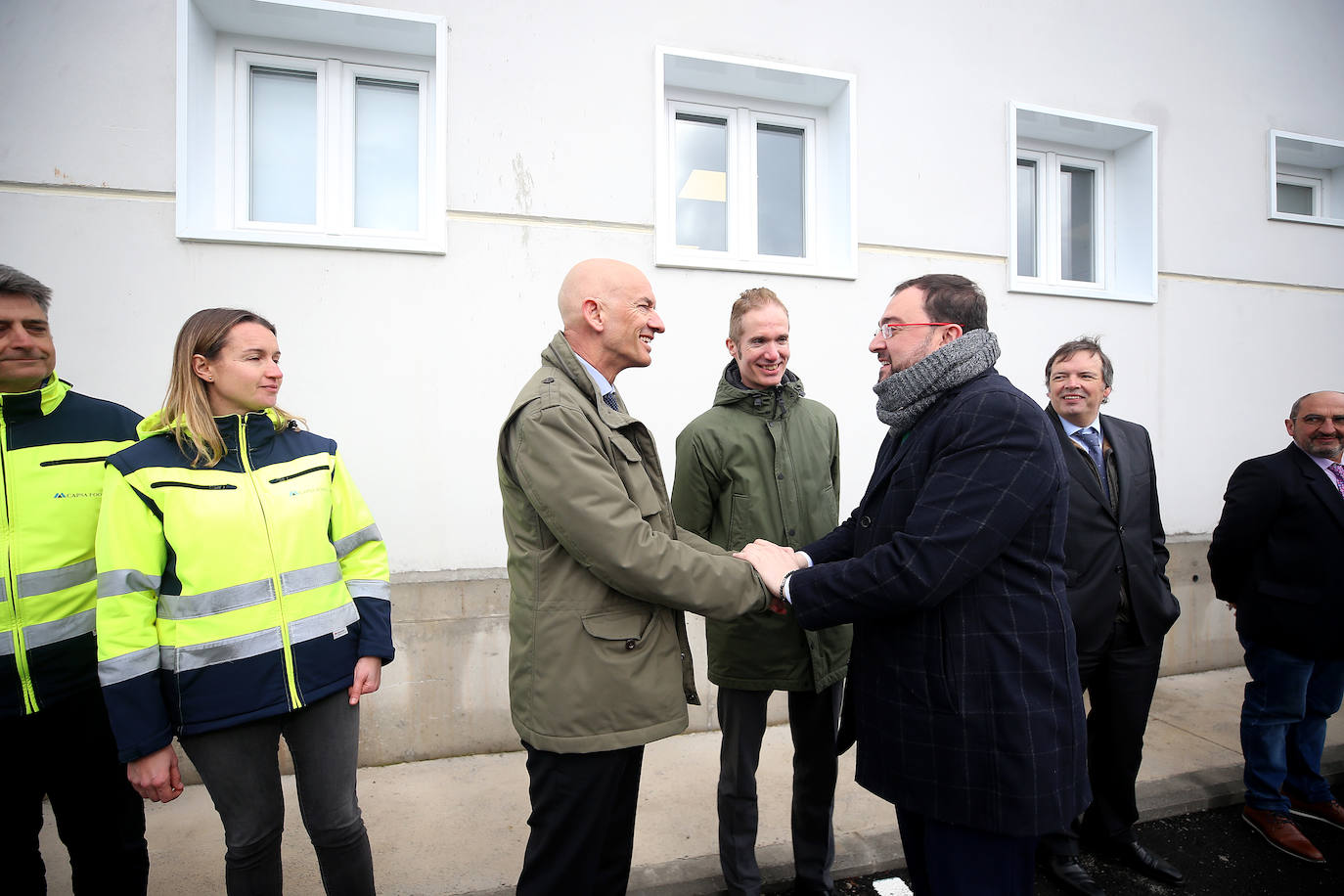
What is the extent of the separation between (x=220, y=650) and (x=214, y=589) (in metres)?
0.16

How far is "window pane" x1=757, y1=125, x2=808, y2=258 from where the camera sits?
15.0 ft

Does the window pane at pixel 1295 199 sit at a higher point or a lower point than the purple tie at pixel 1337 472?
higher

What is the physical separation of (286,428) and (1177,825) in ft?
13.6

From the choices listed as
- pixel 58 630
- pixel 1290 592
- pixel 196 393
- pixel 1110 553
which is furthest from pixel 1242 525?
pixel 58 630

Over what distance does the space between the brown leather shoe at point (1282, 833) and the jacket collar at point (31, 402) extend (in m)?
4.98

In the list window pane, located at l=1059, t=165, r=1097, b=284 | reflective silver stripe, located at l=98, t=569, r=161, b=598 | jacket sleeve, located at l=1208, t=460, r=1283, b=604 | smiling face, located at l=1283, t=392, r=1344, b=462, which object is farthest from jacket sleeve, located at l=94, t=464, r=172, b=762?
window pane, located at l=1059, t=165, r=1097, b=284

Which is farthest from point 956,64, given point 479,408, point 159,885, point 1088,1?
point 159,885

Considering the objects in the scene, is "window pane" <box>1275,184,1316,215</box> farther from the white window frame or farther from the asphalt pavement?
the white window frame

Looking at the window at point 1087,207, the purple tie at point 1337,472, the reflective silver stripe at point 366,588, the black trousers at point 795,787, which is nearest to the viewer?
the reflective silver stripe at point 366,588

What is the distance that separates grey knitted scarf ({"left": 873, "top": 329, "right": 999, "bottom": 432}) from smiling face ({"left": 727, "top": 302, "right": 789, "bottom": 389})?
0.78 metres

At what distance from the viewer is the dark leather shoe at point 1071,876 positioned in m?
2.70

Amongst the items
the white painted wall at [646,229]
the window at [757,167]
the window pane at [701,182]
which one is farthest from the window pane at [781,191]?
the white painted wall at [646,229]

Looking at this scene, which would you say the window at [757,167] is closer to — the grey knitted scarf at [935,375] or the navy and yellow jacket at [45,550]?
the grey knitted scarf at [935,375]

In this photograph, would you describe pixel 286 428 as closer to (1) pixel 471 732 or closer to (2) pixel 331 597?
(2) pixel 331 597
